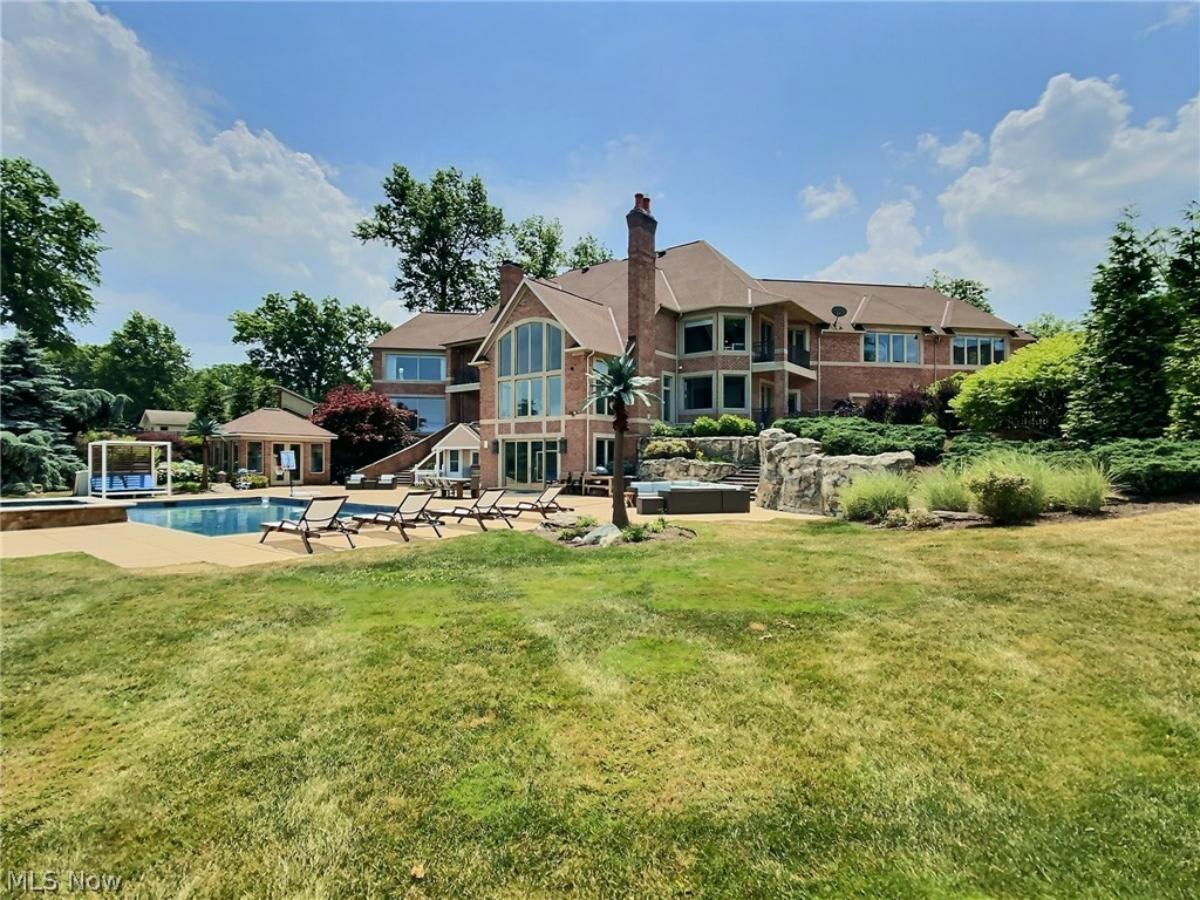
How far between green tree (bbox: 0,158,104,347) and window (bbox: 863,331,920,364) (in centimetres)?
5009

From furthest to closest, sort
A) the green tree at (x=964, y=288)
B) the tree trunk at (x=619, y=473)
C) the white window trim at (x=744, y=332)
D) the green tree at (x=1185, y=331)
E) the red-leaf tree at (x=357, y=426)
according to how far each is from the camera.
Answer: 1. the green tree at (x=964, y=288)
2. the red-leaf tree at (x=357, y=426)
3. the white window trim at (x=744, y=332)
4. the green tree at (x=1185, y=331)
5. the tree trunk at (x=619, y=473)

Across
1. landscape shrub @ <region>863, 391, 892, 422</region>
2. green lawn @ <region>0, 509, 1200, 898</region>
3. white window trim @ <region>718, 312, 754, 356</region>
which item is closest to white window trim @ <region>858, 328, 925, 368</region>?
landscape shrub @ <region>863, 391, 892, 422</region>

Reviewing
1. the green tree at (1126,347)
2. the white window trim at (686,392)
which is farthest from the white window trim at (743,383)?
the green tree at (1126,347)

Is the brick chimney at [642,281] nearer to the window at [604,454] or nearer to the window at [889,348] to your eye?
the window at [604,454]

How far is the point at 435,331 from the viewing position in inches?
1534

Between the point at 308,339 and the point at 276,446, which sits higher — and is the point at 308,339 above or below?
above

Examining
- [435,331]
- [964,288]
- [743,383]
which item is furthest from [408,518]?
[964,288]

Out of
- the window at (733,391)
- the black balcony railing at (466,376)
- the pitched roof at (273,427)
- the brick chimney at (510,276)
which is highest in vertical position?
the brick chimney at (510,276)

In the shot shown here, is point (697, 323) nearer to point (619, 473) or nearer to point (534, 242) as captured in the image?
point (619, 473)

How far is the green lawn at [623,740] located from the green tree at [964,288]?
172 feet

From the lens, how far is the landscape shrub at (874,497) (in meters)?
11.9

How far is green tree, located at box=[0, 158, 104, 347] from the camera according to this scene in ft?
115

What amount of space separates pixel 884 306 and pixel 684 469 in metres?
18.8

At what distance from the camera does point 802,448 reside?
16.9m
